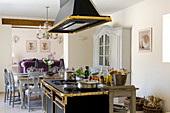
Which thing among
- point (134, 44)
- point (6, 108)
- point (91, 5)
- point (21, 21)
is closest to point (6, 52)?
point (21, 21)

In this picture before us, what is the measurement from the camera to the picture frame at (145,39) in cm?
525

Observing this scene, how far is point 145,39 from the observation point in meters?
5.44

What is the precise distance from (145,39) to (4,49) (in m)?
5.10

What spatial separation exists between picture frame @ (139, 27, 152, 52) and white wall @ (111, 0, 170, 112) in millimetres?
92

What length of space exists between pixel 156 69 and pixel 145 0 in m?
1.70

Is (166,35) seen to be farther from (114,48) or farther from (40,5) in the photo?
(40,5)

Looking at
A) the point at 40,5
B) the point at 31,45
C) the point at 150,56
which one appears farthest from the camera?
the point at 31,45

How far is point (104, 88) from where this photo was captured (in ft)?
10.3

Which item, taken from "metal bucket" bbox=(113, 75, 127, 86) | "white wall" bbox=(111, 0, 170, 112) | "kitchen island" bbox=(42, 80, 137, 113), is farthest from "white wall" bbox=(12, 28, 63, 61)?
"metal bucket" bbox=(113, 75, 127, 86)

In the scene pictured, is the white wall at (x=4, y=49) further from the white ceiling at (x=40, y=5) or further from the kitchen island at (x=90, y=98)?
the kitchen island at (x=90, y=98)

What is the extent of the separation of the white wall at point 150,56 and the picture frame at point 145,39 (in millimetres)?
92

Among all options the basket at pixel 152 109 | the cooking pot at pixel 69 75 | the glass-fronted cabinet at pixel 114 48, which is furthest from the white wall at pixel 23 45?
the cooking pot at pixel 69 75

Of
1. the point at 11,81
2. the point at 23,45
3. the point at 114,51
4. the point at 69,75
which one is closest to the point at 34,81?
the point at 11,81

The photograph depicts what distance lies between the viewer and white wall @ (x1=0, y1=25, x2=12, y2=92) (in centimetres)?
809
